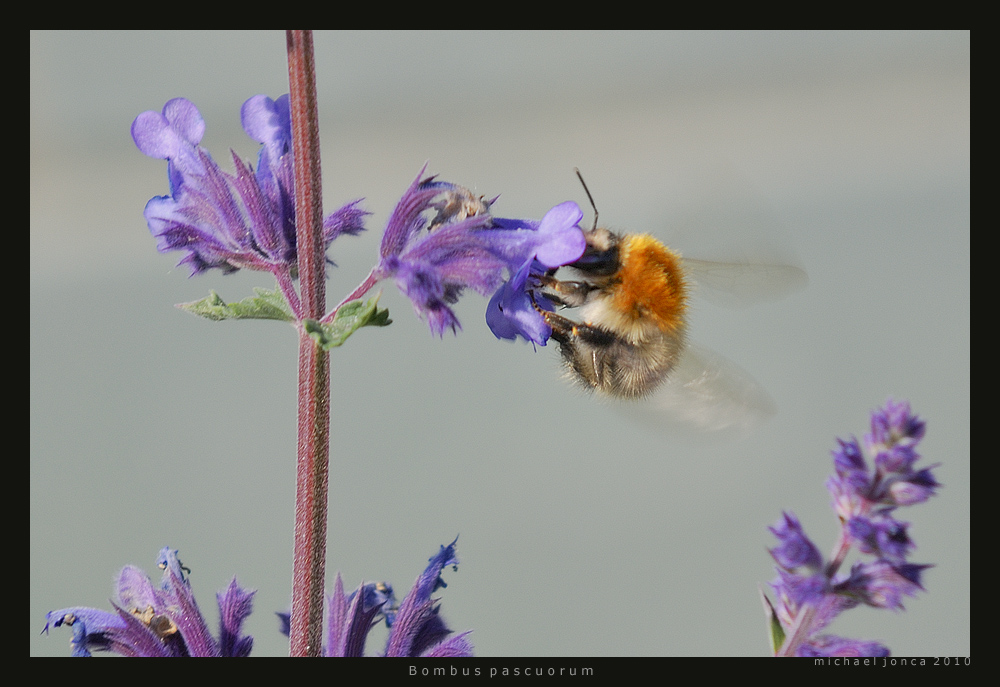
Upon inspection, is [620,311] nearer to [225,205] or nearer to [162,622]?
[225,205]

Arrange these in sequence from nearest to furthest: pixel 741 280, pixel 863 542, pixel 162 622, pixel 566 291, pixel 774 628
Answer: pixel 863 542, pixel 774 628, pixel 162 622, pixel 566 291, pixel 741 280

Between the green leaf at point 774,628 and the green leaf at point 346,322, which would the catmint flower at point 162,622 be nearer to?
the green leaf at point 346,322

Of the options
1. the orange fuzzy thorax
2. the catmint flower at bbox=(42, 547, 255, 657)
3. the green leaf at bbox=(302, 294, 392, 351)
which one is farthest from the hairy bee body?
the catmint flower at bbox=(42, 547, 255, 657)

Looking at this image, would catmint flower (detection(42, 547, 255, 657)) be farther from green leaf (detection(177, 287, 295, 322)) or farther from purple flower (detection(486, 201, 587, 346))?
purple flower (detection(486, 201, 587, 346))

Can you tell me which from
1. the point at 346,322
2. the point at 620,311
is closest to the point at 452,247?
the point at 346,322

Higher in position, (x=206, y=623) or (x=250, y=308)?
(x=250, y=308)

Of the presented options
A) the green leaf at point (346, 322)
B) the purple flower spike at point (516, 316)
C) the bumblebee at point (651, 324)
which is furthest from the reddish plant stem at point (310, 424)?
the bumblebee at point (651, 324)

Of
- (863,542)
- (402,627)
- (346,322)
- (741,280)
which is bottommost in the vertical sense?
(402,627)

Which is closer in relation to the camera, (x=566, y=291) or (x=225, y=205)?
(x=225, y=205)
